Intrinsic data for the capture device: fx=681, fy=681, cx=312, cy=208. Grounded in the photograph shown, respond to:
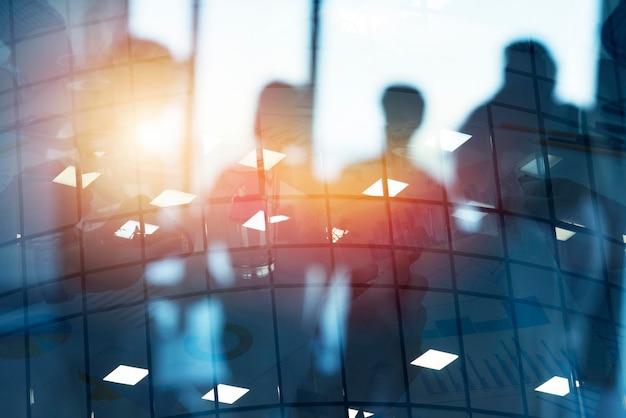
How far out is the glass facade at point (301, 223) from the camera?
5.16 m

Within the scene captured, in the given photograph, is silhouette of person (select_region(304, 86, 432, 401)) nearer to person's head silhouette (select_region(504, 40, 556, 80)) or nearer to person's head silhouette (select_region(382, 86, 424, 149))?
person's head silhouette (select_region(382, 86, 424, 149))

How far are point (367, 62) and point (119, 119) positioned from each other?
94.7 inches

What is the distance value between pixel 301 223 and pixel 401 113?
1.52m

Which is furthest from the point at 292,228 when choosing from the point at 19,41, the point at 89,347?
the point at 19,41

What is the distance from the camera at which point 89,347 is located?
5.88m

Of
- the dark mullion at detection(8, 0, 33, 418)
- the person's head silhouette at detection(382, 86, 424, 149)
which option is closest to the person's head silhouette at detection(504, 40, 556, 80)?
the person's head silhouette at detection(382, 86, 424, 149)

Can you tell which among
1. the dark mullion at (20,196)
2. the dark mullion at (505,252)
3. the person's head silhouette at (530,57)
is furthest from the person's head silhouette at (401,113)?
the dark mullion at (20,196)

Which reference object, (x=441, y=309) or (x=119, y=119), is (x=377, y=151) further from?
(x=119, y=119)

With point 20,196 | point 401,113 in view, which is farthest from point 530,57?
point 20,196

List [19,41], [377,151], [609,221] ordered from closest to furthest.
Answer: [19,41] < [609,221] < [377,151]

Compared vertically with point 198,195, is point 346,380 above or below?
below

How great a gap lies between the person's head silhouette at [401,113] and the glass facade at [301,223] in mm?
35

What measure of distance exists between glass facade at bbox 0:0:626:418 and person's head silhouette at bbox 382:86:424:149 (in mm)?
35

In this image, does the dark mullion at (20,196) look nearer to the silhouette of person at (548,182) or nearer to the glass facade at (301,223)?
the glass facade at (301,223)
